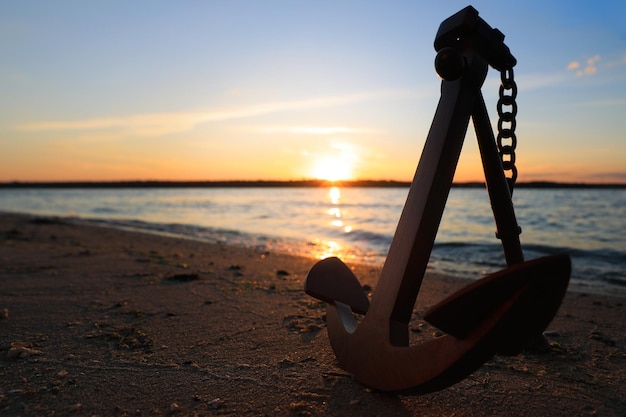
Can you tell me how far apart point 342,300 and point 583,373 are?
1403mm

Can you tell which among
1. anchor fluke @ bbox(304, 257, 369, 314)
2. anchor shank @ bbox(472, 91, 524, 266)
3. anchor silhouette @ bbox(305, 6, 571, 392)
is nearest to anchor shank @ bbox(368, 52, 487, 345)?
anchor silhouette @ bbox(305, 6, 571, 392)

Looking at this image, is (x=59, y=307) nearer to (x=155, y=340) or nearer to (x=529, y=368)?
(x=155, y=340)

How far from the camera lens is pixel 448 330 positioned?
4.34 ft

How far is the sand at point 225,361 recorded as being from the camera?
6.28 ft

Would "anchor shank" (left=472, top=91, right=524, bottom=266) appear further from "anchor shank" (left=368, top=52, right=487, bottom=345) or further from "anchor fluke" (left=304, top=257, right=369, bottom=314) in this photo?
"anchor fluke" (left=304, top=257, right=369, bottom=314)

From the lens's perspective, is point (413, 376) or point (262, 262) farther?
point (262, 262)

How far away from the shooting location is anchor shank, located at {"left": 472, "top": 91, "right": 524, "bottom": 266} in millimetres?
1888

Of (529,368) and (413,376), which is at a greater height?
(413,376)

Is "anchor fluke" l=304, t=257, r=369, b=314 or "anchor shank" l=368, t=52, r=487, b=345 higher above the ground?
"anchor shank" l=368, t=52, r=487, b=345

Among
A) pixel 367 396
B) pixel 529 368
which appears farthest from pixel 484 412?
pixel 529 368

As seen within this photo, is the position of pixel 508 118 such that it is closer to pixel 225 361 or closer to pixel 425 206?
pixel 425 206

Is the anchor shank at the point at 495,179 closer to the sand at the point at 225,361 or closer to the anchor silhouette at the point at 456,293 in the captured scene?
the anchor silhouette at the point at 456,293

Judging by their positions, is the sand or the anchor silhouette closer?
the anchor silhouette

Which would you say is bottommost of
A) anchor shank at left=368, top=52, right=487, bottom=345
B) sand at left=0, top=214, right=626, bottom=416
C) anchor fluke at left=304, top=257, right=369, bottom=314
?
sand at left=0, top=214, right=626, bottom=416
